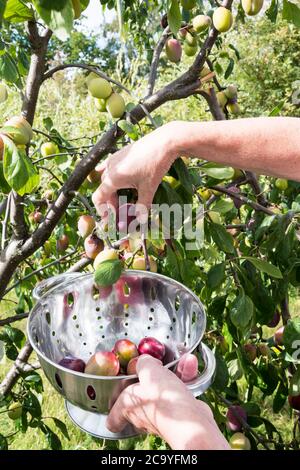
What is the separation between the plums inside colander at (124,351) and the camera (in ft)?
3.24

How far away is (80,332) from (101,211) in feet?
0.96

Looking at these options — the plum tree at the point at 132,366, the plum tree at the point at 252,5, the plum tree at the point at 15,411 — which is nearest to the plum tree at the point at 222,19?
the plum tree at the point at 252,5

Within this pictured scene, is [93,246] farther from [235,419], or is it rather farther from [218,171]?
[235,419]

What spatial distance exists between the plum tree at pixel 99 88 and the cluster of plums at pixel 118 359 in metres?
0.51

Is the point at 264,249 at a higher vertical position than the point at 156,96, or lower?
lower

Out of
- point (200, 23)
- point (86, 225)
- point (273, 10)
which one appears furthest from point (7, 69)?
point (273, 10)

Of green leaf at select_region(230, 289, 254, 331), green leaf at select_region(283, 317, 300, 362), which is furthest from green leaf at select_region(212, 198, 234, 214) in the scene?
green leaf at select_region(283, 317, 300, 362)

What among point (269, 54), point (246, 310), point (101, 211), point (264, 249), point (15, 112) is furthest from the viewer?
point (269, 54)

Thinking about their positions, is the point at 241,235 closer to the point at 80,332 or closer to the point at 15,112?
the point at 80,332

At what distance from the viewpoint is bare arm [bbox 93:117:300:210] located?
806mm

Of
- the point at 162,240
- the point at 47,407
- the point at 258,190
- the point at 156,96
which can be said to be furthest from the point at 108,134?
the point at 47,407

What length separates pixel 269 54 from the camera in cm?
729

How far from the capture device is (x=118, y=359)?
0.98 meters

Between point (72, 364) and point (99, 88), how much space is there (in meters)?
0.57
